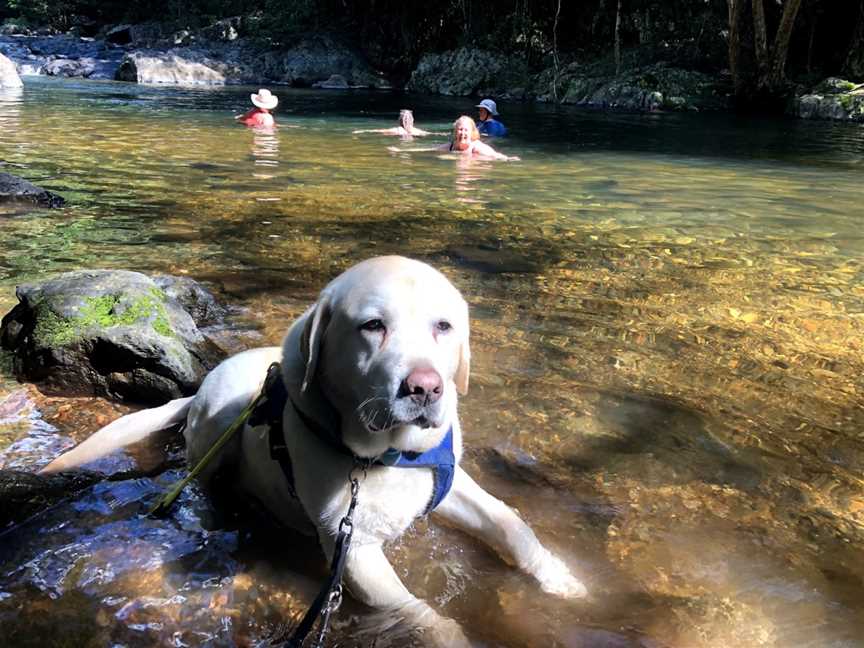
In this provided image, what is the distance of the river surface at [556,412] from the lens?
8.80ft

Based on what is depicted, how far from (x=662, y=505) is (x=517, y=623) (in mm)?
1039

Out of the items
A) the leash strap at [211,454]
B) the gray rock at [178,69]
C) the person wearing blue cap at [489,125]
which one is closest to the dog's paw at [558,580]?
the leash strap at [211,454]

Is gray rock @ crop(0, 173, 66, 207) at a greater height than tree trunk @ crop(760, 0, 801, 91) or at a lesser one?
lesser

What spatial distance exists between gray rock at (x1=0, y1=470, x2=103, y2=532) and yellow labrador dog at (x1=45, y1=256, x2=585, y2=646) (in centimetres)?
100

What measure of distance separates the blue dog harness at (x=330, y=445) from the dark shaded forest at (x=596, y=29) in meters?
27.6

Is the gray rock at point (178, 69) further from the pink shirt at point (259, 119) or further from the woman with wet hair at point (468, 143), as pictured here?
the woman with wet hair at point (468, 143)

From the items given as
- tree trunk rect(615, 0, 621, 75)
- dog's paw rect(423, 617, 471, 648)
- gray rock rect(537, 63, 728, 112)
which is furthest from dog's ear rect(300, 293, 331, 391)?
tree trunk rect(615, 0, 621, 75)

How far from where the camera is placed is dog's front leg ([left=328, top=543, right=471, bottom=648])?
2.52 m

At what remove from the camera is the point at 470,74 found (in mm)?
36688

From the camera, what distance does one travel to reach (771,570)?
2898 millimetres

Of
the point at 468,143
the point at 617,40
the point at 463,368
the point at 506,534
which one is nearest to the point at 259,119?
the point at 468,143

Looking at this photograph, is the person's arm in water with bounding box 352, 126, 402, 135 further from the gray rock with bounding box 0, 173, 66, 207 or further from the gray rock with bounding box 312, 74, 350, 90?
the gray rock with bounding box 312, 74, 350, 90

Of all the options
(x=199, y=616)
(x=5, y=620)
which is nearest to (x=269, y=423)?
(x=199, y=616)

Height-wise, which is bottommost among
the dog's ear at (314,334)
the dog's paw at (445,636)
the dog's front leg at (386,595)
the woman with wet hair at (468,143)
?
the dog's paw at (445,636)
